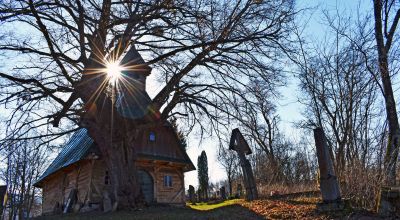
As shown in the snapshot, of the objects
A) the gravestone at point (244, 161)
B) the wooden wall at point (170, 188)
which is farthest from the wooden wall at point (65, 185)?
the gravestone at point (244, 161)

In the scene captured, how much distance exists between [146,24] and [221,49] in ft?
9.51

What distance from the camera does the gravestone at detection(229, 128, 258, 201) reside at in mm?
14695

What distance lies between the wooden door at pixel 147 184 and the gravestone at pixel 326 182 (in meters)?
14.3

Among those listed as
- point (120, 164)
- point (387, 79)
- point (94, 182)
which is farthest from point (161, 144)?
point (387, 79)

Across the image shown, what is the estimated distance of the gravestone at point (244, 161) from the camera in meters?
14.7

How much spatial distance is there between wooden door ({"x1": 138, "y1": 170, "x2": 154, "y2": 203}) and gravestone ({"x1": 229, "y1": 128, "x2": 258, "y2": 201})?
321 inches

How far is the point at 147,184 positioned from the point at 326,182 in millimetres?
14826

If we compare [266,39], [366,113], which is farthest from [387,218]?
[266,39]

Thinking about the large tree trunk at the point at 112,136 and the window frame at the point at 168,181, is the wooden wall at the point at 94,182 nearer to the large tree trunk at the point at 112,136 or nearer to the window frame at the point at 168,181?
the window frame at the point at 168,181

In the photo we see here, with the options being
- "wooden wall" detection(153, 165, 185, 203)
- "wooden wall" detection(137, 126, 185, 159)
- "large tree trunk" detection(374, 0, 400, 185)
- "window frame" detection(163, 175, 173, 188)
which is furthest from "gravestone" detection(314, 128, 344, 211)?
"window frame" detection(163, 175, 173, 188)

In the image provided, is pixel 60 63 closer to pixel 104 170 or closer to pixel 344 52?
pixel 104 170

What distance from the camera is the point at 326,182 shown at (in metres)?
9.02

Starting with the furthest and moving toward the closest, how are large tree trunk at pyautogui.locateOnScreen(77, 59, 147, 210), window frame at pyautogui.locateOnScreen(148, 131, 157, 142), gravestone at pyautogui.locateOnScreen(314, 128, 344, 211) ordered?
1. window frame at pyautogui.locateOnScreen(148, 131, 157, 142)
2. large tree trunk at pyautogui.locateOnScreen(77, 59, 147, 210)
3. gravestone at pyautogui.locateOnScreen(314, 128, 344, 211)

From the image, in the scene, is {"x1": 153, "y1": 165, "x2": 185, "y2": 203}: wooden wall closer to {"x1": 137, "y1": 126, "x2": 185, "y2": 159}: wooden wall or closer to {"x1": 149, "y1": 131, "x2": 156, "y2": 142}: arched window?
{"x1": 137, "y1": 126, "x2": 185, "y2": 159}: wooden wall
